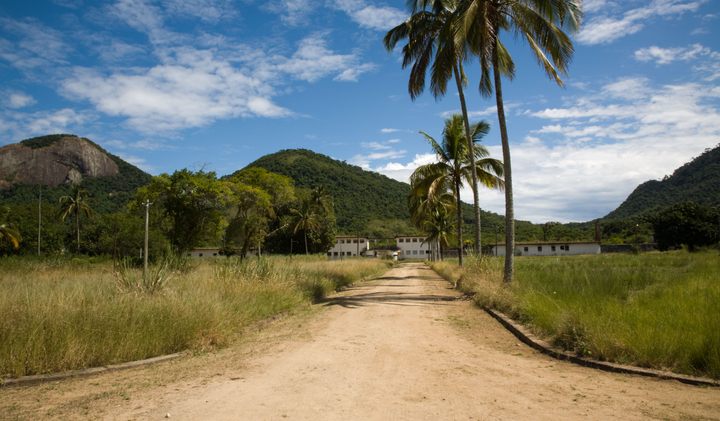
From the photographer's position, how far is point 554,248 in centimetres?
8306

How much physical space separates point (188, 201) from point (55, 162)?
11623cm

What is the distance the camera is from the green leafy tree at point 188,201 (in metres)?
24.2

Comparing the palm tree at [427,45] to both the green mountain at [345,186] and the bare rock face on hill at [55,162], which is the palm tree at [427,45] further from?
the bare rock face on hill at [55,162]

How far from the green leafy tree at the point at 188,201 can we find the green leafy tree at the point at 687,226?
6162cm

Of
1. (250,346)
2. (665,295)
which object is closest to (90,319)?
(250,346)

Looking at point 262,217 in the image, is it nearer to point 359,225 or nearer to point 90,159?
point 359,225

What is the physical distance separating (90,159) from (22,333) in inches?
5193

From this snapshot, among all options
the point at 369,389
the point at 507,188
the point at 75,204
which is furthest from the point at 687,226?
the point at 75,204

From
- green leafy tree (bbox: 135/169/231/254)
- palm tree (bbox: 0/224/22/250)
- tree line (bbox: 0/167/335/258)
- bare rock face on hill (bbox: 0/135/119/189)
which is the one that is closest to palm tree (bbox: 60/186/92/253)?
tree line (bbox: 0/167/335/258)

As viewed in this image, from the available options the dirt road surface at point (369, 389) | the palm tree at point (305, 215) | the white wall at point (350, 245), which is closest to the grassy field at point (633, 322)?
the dirt road surface at point (369, 389)

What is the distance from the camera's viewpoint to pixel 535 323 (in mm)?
9000

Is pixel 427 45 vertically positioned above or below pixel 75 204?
above

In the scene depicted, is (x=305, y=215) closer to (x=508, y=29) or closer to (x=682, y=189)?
(x=508, y=29)

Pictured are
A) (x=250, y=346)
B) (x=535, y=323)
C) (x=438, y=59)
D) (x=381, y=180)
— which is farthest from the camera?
(x=381, y=180)
